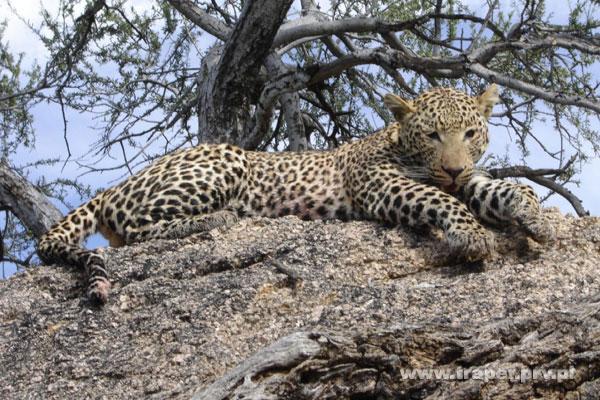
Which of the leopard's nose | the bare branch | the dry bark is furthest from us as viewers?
the dry bark

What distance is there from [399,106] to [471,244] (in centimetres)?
213

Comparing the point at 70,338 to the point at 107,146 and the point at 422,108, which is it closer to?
the point at 422,108

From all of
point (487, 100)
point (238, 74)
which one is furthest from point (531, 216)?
point (238, 74)

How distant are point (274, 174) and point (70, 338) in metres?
2.92

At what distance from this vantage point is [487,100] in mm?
8148

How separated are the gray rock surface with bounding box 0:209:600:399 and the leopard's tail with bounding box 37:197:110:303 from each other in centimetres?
11

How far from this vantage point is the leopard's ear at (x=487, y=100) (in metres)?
8.11

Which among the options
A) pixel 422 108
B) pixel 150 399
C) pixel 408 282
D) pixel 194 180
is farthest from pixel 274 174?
pixel 150 399

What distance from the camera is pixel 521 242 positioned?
256 inches

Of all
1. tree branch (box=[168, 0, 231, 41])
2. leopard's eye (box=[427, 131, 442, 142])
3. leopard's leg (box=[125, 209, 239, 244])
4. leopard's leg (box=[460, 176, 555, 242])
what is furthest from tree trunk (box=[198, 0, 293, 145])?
leopard's leg (box=[460, 176, 555, 242])

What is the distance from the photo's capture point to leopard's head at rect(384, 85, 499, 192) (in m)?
7.46

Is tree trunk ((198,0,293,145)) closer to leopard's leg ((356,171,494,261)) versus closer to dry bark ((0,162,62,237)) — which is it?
dry bark ((0,162,62,237))

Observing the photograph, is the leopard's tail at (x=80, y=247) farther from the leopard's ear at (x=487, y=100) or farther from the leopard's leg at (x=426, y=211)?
the leopard's ear at (x=487, y=100)

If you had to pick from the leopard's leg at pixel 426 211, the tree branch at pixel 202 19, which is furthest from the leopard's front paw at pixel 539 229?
the tree branch at pixel 202 19
